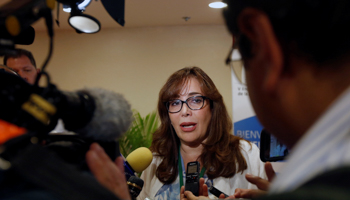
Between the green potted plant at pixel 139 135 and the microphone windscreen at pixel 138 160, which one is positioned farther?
the green potted plant at pixel 139 135

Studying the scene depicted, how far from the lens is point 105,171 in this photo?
0.51m

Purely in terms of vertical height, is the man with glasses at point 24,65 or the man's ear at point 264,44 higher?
the man with glasses at point 24,65

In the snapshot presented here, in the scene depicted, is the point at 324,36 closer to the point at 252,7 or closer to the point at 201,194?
the point at 252,7

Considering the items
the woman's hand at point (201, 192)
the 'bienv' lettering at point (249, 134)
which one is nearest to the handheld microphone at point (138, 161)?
the woman's hand at point (201, 192)

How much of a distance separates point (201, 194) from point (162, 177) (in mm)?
433

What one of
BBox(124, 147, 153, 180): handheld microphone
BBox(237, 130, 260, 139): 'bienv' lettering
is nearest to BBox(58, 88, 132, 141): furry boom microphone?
BBox(124, 147, 153, 180): handheld microphone

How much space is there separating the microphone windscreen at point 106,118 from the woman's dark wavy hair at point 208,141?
4.23 ft

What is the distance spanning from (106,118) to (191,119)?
4.50ft

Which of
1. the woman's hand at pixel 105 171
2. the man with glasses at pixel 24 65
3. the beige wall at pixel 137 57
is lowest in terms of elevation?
the woman's hand at pixel 105 171

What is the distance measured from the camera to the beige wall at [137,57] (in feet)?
16.3

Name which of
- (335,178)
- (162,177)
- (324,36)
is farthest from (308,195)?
(162,177)

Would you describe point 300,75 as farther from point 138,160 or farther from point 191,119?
point 191,119

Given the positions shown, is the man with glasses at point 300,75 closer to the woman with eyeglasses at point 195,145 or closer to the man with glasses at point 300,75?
the man with glasses at point 300,75

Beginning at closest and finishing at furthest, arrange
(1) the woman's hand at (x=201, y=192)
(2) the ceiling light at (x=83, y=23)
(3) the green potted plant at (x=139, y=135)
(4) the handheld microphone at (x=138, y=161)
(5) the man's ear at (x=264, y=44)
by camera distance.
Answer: (5) the man's ear at (x=264, y=44), (2) the ceiling light at (x=83, y=23), (4) the handheld microphone at (x=138, y=161), (1) the woman's hand at (x=201, y=192), (3) the green potted plant at (x=139, y=135)
